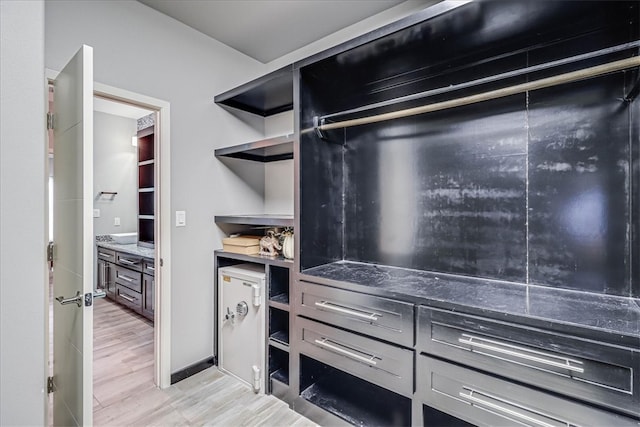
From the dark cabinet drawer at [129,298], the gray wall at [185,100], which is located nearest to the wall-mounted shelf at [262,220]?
the gray wall at [185,100]

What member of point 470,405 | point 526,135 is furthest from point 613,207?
point 470,405

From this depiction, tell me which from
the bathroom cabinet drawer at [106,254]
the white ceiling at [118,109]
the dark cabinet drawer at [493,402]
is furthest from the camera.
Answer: the white ceiling at [118,109]

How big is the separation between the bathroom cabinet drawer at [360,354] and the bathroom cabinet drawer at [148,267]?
2162mm

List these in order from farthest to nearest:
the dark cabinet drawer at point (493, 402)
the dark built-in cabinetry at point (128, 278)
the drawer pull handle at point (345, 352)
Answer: the dark built-in cabinetry at point (128, 278)
the drawer pull handle at point (345, 352)
the dark cabinet drawer at point (493, 402)

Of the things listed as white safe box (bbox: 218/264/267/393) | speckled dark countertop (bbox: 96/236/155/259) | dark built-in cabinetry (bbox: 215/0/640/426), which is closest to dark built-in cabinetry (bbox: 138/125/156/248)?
speckled dark countertop (bbox: 96/236/155/259)

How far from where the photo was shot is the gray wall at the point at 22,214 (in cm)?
95

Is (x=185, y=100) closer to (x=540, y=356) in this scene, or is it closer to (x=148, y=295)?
(x=148, y=295)

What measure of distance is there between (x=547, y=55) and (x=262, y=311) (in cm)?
231

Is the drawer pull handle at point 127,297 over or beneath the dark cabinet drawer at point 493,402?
beneath

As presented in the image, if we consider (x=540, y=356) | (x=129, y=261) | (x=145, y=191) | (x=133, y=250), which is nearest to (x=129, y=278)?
(x=129, y=261)

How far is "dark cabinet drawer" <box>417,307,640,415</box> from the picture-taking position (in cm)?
105

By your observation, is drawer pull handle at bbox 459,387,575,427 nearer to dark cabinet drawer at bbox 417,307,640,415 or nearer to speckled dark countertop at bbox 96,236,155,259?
dark cabinet drawer at bbox 417,307,640,415

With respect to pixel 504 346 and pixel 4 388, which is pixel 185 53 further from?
pixel 504 346

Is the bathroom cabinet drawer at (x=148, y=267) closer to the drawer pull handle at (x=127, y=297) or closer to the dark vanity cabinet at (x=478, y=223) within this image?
the drawer pull handle at (x=127, y=297)
